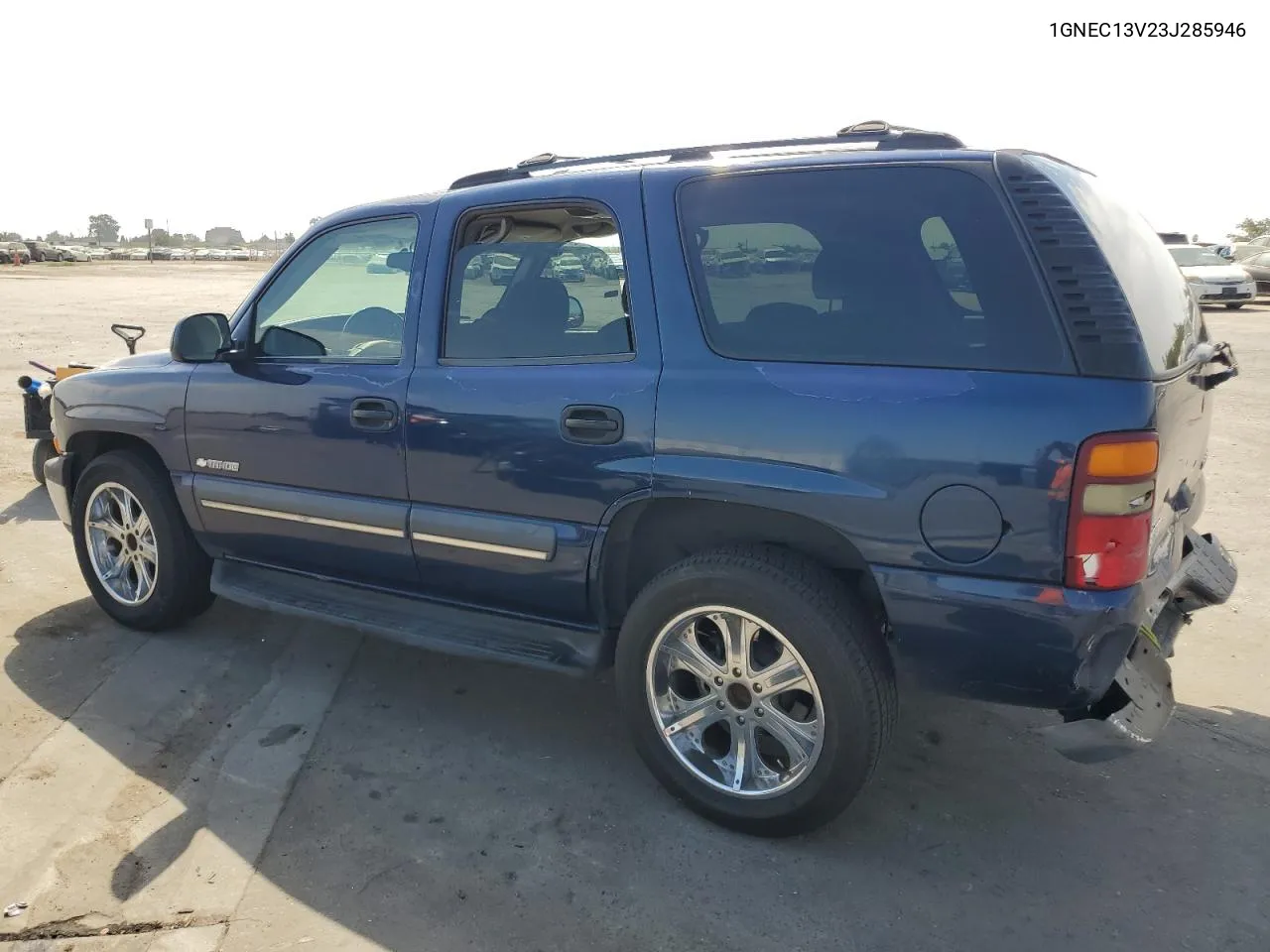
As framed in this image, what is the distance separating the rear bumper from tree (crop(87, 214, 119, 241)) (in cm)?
17286

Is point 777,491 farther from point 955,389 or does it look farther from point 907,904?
point 907,904

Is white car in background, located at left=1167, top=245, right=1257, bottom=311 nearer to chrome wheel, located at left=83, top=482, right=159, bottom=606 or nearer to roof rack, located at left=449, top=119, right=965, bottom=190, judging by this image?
roof rack, located at left=449, top=119, right=965, bottom=190

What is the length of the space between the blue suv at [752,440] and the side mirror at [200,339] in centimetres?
1

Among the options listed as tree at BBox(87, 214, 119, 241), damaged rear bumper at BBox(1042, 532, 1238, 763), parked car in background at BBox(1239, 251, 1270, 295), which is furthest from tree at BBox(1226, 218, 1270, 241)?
tree at BBox(87, 214, 119, 241)

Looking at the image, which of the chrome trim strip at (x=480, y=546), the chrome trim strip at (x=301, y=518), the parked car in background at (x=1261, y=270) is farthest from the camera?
the parked car in background at (x=1261, y=270)

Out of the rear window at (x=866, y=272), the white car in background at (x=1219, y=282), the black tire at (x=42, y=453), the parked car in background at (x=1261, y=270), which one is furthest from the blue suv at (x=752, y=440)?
the parked car in background at (x=1261, y=270)

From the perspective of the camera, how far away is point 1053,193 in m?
2.61

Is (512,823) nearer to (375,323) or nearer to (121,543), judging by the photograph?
(375,323)

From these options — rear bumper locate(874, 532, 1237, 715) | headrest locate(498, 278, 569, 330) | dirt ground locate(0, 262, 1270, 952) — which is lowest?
dirt ground locate(0, 262, 1270, 952)

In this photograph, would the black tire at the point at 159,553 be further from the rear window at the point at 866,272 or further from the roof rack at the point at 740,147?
the rear window at the point at 866,272

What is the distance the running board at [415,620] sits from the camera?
11.0 ft

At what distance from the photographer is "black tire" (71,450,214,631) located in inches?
171

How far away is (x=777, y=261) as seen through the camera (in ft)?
9.76

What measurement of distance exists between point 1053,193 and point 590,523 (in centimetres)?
161
